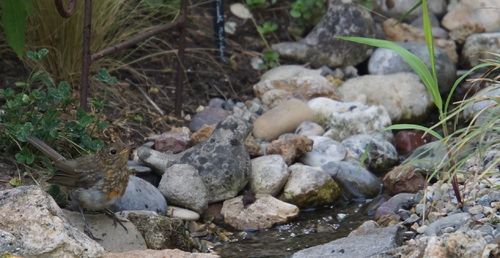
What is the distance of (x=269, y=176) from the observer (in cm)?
541

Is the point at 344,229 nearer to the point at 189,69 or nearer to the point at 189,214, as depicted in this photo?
the point at 189,214

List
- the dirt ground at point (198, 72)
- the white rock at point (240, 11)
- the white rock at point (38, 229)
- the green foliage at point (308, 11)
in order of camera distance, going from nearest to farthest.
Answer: the white rock at point (38, 229), the dirt ground at point (198, 72), the green foliage at point (308, 11), the white rock at point (240, 11)

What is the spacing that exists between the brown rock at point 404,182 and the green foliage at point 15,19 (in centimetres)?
235

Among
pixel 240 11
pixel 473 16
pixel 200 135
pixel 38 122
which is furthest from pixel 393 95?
pixel 38 122

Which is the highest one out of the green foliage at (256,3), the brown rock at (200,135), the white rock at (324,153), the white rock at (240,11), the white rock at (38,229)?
the white rock at (38,229)

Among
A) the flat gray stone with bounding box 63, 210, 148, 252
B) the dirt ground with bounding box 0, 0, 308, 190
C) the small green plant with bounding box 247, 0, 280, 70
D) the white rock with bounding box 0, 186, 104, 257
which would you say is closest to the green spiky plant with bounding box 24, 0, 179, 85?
the dirt ground with bounding box 0, 0, 308, 190

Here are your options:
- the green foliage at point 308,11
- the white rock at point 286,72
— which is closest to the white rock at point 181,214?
the white rock at point 286,72

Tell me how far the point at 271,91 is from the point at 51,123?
7.59 feet

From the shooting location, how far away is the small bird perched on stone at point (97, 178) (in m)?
4.35

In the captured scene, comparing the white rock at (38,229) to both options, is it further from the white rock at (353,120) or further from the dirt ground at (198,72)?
the white rock at (353,120)

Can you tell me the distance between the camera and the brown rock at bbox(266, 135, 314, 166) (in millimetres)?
5656

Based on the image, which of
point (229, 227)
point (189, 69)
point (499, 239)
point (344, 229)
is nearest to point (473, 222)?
point (499, 239)

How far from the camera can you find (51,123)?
470 centimetres

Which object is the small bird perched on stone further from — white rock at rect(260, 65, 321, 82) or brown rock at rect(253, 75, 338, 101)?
white rock at rect(260, 65, 321, 82)
